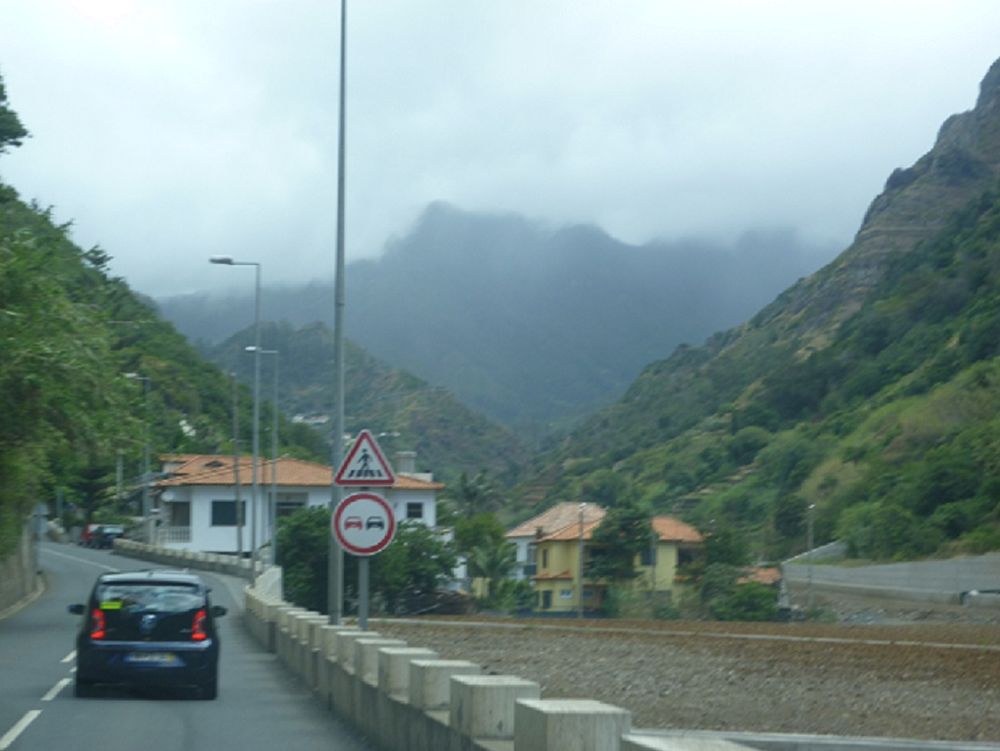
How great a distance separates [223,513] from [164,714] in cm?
7315

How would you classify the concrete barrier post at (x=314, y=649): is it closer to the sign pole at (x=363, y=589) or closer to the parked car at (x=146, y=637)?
Answer: the sign pole at (x=363, y=589)

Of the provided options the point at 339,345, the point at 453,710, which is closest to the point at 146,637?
the point at 339,345

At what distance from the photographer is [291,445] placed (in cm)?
11262

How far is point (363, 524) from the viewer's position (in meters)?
16.9

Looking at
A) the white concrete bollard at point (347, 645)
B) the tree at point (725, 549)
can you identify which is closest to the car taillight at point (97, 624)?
the white concrete bollard at point (347, 645)

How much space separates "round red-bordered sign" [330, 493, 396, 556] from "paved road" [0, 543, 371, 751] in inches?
76.2

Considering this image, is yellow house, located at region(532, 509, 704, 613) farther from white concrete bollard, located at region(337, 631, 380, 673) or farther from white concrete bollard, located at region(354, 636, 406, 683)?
white concrete bollard, located at region(354, 636, 406, 683)

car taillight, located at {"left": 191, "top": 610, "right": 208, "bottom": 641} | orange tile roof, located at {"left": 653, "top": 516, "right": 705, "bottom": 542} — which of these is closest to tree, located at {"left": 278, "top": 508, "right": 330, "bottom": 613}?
orange tile roof, located at {"left": 653, "top": 516, "right": 705, "bottom": 542}

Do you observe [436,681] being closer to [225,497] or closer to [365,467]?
[365,467]

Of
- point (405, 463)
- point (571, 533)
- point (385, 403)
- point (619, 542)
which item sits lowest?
point (619, 542)

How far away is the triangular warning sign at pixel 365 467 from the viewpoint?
1722 centimetres

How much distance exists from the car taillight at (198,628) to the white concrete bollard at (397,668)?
19.6ft

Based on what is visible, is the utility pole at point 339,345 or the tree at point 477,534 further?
the tree at point 477,534

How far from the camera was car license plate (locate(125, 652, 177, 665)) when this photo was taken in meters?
18.0
